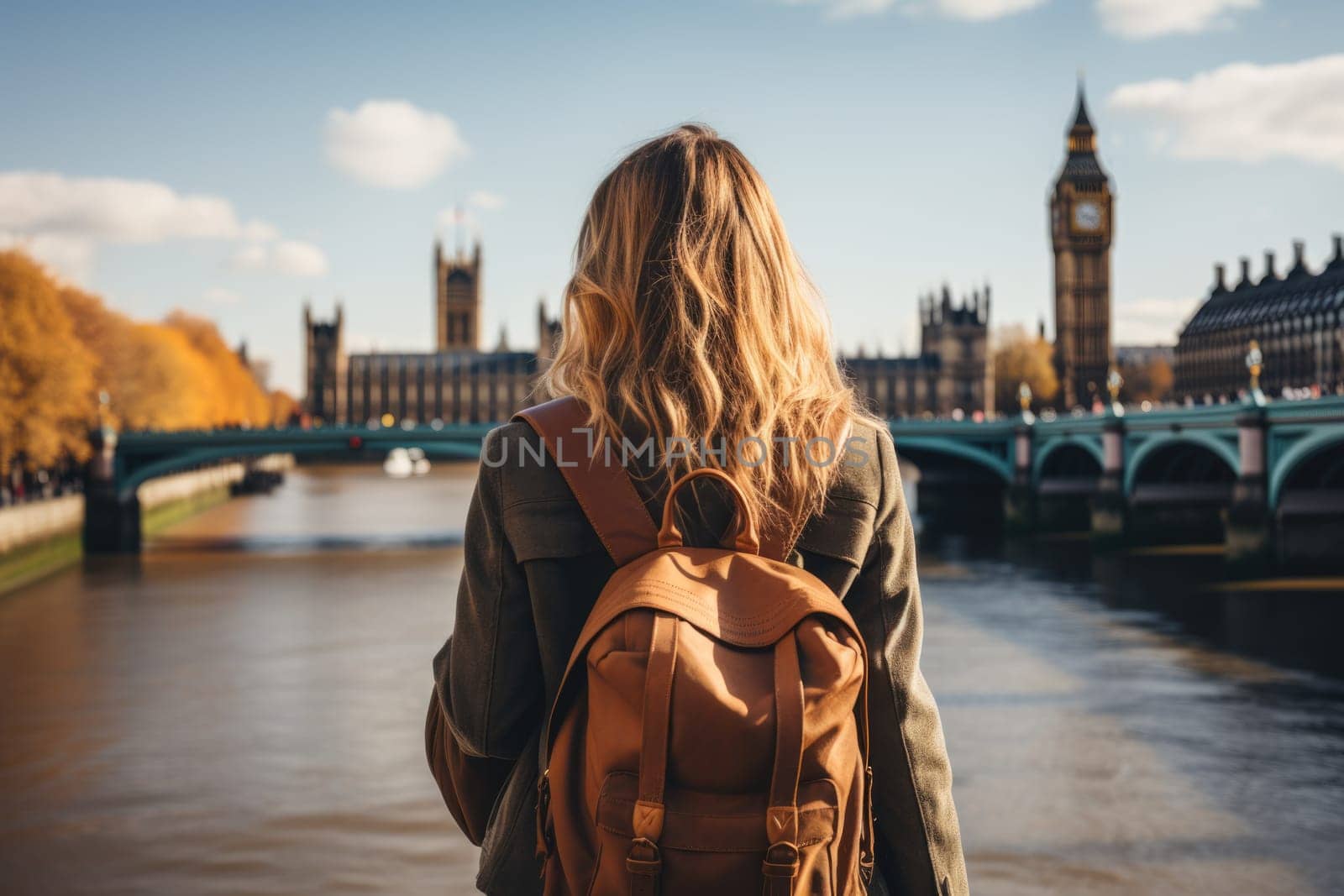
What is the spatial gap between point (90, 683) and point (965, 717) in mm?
9279

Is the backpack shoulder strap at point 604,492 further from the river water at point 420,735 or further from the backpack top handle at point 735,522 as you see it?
the river water at point 420,735

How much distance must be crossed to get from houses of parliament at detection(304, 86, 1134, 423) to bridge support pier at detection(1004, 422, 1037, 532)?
128ft

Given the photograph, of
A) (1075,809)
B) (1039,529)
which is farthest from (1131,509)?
(1075,809)

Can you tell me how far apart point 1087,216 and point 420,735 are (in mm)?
71481

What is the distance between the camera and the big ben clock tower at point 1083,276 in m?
76.6

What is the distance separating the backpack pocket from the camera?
1274 millimetres

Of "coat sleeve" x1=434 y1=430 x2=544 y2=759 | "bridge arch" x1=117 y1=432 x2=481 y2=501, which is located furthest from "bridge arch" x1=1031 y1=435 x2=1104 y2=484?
"coat sleeve" x1=434 y1=430 x2=544 y2=759

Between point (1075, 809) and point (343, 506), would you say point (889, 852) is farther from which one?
Answer: point (343, 506)

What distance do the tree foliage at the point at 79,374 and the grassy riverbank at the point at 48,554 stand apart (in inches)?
75.5

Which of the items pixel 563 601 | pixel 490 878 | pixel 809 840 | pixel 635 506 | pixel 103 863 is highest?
pixel 635 506

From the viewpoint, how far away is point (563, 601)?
1.47 metres

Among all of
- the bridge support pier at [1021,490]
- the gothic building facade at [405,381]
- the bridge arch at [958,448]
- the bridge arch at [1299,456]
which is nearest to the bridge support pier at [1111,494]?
the bridge support pier at [1021,490]

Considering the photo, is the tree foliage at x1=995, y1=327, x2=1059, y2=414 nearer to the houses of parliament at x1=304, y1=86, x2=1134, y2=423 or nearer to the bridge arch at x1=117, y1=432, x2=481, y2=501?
the houses of parliament at x1=304, y1=86, x2=1134, y2=423

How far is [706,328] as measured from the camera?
Result: 1461mm
